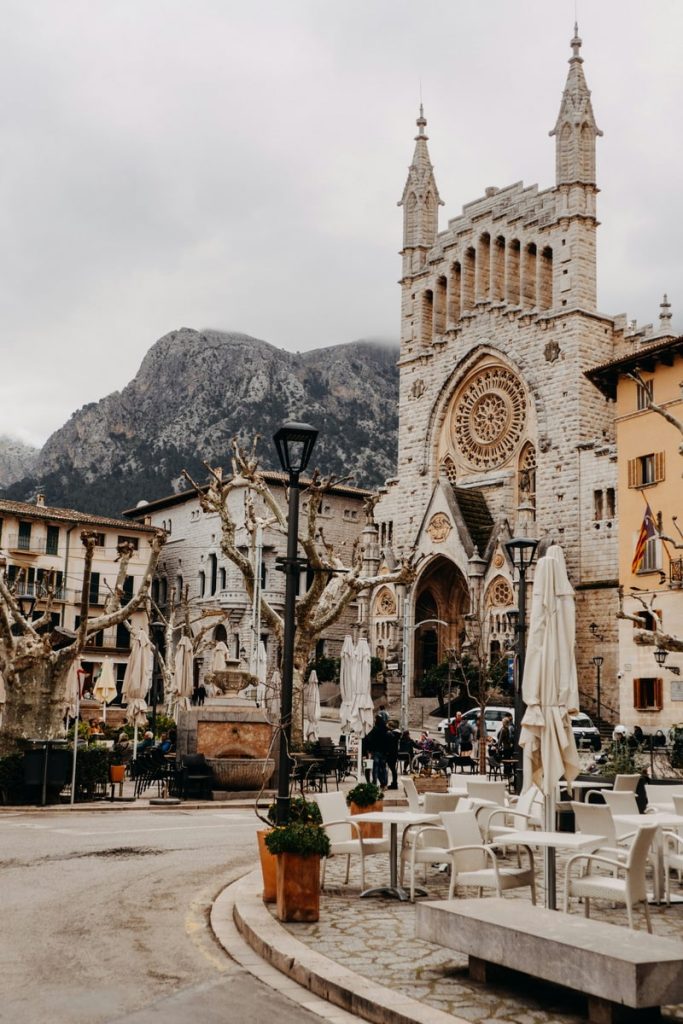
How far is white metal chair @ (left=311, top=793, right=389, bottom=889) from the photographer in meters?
10.8

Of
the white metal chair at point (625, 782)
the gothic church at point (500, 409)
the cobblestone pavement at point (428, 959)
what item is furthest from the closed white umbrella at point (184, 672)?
the cobblestone pavement at point (428, 959)

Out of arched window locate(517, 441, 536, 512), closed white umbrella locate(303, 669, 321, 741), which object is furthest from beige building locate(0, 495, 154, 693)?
closed white umbrella locate(303, 669, 321, 741)

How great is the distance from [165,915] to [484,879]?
299 cm

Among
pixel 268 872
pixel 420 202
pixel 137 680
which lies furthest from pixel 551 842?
pixel 420 202

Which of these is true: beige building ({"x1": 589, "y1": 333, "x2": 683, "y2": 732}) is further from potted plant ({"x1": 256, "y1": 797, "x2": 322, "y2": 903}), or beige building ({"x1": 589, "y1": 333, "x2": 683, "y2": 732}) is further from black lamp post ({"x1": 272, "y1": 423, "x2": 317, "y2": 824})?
potted plant ({"x1": 256, "y1": 797, "x2": 322, "y2": 903})

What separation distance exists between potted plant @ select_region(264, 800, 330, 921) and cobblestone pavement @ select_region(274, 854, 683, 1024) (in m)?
0.17

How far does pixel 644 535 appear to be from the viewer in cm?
3469

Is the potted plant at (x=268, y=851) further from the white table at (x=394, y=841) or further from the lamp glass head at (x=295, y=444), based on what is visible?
the lamp glass head at (x=295, y=444)

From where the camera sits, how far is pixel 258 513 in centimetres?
6325

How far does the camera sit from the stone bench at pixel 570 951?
589cm

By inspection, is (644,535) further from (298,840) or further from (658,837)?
(298,840)

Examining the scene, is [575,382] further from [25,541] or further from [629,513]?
[25,541]

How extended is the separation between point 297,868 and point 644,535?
27645 millimetres

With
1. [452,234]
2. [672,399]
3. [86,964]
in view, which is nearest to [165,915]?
[86,964]
